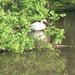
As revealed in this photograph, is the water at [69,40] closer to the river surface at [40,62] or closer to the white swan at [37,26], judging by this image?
the river surface at [40,62]

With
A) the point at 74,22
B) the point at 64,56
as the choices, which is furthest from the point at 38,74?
the point at 74,22

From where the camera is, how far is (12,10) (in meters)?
12.4

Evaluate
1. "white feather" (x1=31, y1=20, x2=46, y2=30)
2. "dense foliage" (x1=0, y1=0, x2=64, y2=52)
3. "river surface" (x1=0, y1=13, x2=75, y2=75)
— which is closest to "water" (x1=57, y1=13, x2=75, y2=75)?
"river surface" (x1=0, y1=13, x2=75, y2=75)

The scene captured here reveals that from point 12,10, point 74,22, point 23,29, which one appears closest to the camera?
point 23,29

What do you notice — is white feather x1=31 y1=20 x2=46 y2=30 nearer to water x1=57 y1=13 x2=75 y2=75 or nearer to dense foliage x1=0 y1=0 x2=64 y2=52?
dense foliage x1=0 y1=0 x2=64 y2=52

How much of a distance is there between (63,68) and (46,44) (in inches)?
73.0

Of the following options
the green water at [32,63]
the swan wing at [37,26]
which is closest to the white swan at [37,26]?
the swan wing at [37,26]

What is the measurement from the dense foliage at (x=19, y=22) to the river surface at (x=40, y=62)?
36 cm

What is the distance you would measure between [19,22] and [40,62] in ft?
6.59

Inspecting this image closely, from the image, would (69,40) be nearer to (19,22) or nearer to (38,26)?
(38,26)

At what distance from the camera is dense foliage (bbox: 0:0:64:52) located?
35.6ft

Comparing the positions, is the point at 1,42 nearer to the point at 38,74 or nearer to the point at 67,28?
the point at 38,74

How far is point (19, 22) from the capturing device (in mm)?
11578

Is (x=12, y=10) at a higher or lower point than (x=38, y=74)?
higher
